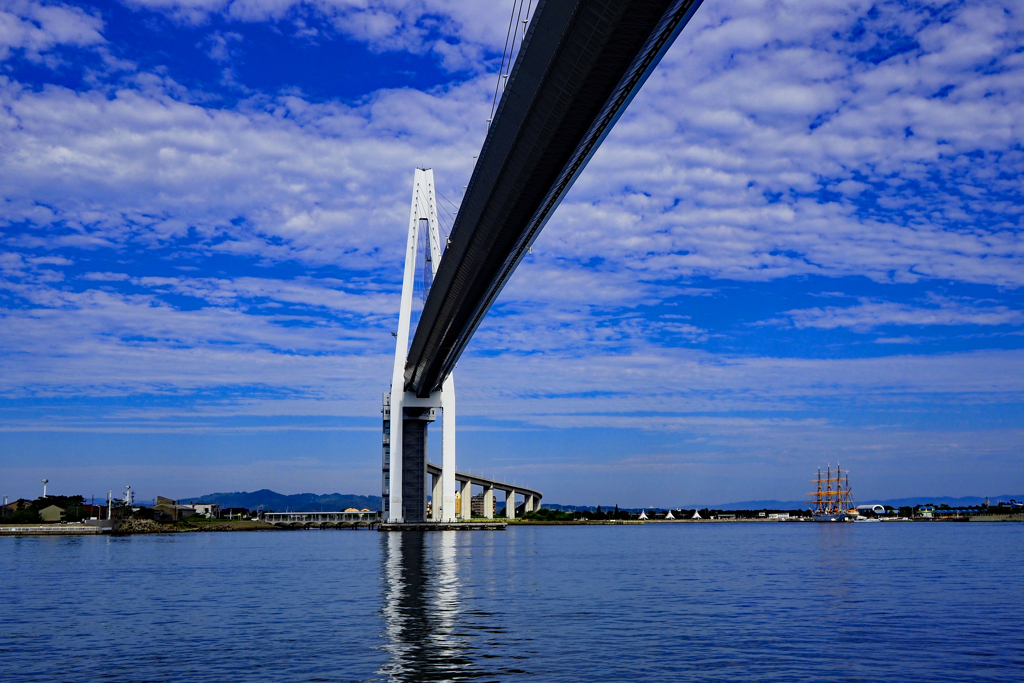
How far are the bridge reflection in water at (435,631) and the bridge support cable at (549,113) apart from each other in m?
13.2

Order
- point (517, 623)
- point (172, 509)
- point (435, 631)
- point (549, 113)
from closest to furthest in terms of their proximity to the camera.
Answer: point (435, 631) < point (517, 623) < point (549, 113) < point (172, 509)

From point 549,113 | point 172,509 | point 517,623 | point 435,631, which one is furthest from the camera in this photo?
point 172,509

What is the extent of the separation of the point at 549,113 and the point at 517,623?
13305 millimetres

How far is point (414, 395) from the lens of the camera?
80938 millimetres

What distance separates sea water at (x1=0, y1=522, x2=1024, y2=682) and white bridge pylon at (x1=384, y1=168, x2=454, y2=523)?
1492 inches

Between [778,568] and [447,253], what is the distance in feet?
71.1

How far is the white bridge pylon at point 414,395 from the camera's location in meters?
77.1

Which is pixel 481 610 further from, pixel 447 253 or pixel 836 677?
pixel 447 253

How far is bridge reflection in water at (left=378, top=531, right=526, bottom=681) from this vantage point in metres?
15.1

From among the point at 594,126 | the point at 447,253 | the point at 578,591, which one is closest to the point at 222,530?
the point at 447,253

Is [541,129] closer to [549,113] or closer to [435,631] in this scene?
[549,113]

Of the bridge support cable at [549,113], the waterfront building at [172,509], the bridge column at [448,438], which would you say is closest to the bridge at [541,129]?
the bridge support cable at [549,113]

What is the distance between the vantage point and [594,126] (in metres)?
23.4

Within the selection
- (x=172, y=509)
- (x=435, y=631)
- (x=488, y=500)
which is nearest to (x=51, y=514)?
(x=172, y=509)
